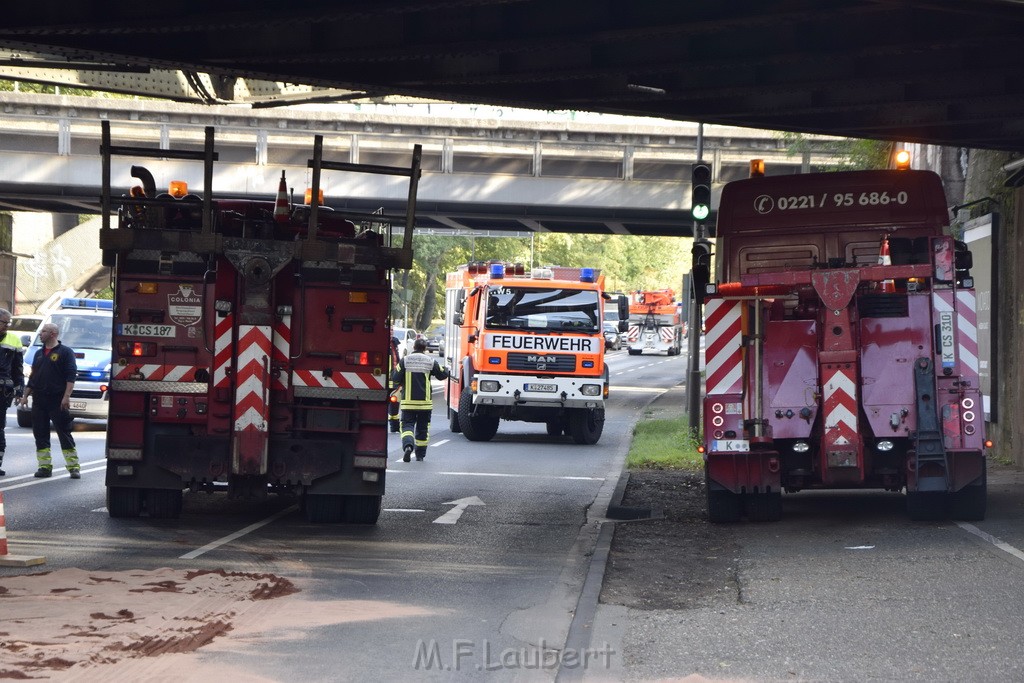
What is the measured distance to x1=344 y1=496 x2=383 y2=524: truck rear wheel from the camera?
12422mm

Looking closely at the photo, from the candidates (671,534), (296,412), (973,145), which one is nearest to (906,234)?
(671,534)

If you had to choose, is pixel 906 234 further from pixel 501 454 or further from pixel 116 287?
pixel 501 454

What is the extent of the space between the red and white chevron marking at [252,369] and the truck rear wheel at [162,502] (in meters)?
1.15

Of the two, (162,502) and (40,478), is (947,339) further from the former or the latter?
(40,478)

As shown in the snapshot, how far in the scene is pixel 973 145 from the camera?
16.6 metres

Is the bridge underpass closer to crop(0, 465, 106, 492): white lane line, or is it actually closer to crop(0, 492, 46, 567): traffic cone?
crop(0, 465, 106, 492): white lane line

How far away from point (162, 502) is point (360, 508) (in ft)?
5.84

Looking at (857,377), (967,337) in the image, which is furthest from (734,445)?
(967,337)

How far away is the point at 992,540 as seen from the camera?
10891 mm

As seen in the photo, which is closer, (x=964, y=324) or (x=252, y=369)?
(x=252, y=369)

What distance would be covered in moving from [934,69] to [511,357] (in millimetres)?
10176

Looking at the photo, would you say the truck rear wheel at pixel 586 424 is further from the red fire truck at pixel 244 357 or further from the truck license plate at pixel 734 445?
the red fire truck at pixel 244 357

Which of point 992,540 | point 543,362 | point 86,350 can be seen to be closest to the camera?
point 992,540

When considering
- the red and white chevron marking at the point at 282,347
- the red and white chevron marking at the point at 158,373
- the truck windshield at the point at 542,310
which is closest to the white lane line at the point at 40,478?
the red and white chevron marking at the point at 158,373
